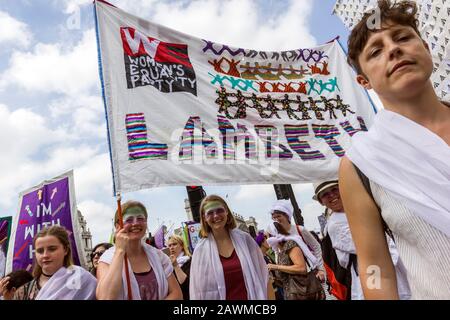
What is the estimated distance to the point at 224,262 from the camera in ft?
11.0

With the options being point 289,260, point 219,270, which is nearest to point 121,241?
point 219,270

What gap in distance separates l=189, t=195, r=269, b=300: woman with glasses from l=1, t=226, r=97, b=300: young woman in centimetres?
96

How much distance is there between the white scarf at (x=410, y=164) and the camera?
3.34ft

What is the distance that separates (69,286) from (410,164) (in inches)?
103

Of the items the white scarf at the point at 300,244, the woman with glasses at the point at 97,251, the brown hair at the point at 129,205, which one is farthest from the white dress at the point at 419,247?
the woman with glasses at the point at 97,251

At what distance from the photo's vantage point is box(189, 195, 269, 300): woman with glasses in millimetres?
3238

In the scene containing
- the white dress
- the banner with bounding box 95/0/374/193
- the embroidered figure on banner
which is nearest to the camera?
the white dress

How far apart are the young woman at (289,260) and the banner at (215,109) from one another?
1.22m

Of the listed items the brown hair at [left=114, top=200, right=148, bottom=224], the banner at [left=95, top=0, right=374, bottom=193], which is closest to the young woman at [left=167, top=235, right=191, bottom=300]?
the brown hair at [left=114, top=200, right=148, bottom=224]

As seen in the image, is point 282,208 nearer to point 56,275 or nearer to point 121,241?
point 121,241

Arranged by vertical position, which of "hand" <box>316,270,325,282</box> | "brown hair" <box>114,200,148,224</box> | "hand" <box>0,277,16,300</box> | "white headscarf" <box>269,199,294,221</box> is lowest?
"hand" <box>316,270,325,282</box>

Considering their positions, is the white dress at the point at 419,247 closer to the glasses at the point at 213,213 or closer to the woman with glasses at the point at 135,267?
the woman with glasses at the point at 135,267

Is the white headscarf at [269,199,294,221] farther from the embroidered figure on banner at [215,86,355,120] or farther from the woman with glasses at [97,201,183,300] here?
the woman with glasses at [97,201,183,300]
